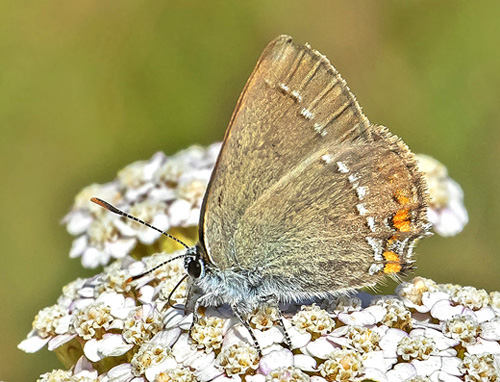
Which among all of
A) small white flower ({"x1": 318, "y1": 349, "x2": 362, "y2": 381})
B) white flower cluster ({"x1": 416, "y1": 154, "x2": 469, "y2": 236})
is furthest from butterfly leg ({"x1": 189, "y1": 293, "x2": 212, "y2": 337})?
white flower cluster ({"x1": 416, "y1": 154, "x2": 469, "y2": 236})

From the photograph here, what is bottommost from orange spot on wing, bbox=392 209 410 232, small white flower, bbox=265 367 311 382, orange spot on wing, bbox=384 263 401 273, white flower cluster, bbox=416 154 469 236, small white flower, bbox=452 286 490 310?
small white flower, bbox=265 367 311 382

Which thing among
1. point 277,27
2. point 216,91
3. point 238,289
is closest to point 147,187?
point 238,289

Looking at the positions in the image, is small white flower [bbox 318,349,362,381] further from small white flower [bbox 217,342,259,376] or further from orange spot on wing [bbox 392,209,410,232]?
orange spot on wing [bbox 392,209,410,232]

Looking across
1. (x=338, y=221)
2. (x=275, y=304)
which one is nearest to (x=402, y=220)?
(x=338, y=221)

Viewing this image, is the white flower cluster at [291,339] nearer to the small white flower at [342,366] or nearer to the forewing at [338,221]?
the small white flower at [342,366]

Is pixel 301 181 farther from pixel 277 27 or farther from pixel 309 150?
pixel 277 27

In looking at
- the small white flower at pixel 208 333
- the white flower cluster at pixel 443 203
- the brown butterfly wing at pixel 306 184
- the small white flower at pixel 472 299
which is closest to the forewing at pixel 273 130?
the brown butterfly wing at pixel 306 184
